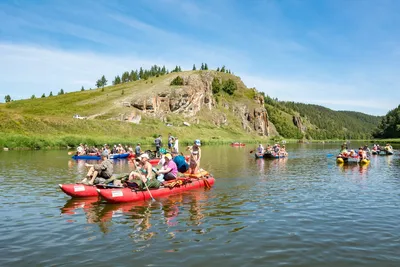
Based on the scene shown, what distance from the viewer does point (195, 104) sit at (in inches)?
5113

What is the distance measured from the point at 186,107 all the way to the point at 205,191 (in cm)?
10657

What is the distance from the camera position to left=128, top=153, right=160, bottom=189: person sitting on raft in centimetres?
1656

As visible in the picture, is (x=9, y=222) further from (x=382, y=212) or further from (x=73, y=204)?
(x=382, y=212)

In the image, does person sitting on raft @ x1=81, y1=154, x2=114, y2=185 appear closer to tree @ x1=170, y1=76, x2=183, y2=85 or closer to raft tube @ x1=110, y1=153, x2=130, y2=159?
raft tube @ x1=110, y1=153, x2=130, y2=159

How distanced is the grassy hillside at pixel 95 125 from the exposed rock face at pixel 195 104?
258cm

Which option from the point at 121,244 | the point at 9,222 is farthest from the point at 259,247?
the point at 9,222

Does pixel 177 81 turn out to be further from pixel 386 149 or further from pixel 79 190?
pixel 79 190

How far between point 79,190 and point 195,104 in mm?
114539

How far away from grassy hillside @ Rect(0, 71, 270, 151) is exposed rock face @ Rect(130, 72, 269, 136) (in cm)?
258

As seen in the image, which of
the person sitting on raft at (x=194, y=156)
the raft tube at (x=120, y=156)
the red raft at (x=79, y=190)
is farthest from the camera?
the raft tube at (x=120, y=156)

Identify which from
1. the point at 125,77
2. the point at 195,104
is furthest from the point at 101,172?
the point at 125,77

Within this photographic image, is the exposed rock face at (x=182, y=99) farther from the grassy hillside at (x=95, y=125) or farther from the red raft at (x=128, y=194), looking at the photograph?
the red raft at (x=128, y=194)

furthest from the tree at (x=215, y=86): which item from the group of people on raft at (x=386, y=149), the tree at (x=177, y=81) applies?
the group of people on raft at (x=386, y=149)

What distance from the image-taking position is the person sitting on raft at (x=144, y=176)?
16.6 metres
